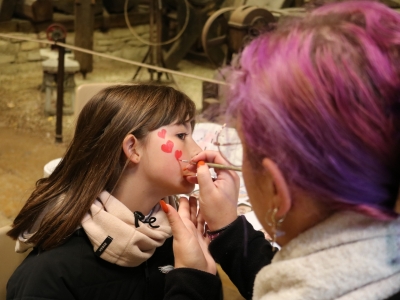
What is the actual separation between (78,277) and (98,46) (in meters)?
5.75

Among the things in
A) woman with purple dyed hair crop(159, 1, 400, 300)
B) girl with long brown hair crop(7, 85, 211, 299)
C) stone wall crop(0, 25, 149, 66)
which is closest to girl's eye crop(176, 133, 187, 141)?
girl with long brown hair crop(7, 85, 211, 299)

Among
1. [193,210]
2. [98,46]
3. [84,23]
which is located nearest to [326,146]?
[193,210]

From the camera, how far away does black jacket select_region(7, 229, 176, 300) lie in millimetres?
1167

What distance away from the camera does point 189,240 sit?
1094 millimetres

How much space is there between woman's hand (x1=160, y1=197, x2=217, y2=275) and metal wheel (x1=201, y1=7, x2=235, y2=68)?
2.61 metres

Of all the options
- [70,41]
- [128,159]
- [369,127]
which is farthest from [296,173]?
[70,41]

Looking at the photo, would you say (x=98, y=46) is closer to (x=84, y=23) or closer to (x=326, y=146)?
(x=84, y=23)

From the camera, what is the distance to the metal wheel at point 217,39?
397cm

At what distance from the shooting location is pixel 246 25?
11.8ft

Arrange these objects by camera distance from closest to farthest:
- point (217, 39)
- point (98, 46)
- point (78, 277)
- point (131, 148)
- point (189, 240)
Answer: point (189, 240) < point (78, 277) < point (131, 148) < point (217, 39) < point (98, 46)

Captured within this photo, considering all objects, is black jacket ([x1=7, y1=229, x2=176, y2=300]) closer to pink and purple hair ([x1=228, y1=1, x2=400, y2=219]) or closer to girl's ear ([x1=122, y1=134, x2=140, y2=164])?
girl's ear ([x1=122, y1=134, x2=140, y2=164])

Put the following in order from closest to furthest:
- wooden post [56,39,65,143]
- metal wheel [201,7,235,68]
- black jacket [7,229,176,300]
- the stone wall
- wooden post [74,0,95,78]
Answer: black jacket [7,229,176,300] → wooden post [56,39,65,143] → metal wheel [201,7,235,68] → wooden post [74,0,95,78] → the stone wall

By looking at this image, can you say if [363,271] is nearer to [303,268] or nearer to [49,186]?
[303,268]

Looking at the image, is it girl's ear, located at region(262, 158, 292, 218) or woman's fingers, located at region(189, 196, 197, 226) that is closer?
girl's ear, located at region(262, 158, 292, 218)
